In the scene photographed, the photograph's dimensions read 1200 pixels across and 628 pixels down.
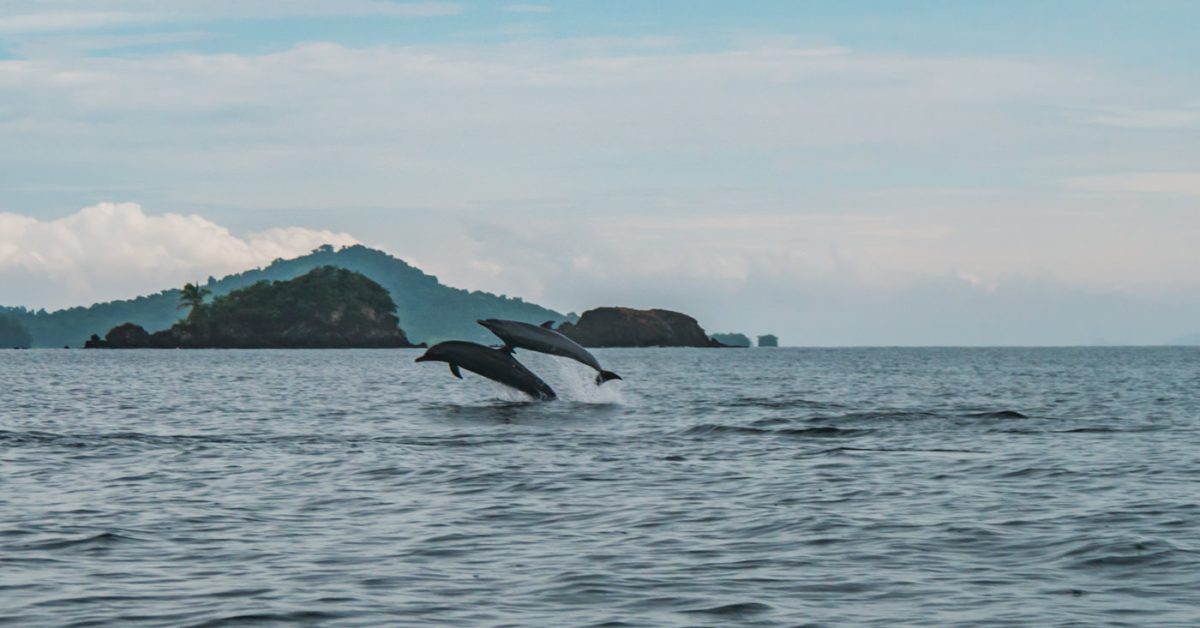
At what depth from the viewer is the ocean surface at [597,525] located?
1205cm

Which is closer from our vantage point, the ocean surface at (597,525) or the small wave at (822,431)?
the ocean surface at (597,525)

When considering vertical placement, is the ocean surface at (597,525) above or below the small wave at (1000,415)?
below

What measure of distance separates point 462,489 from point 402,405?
26758 millimetres

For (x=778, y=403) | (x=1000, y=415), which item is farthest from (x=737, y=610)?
(x=778, y=403)

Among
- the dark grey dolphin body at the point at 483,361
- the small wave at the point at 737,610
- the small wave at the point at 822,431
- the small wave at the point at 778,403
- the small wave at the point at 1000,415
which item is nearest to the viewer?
the small wave at the point at 737,610

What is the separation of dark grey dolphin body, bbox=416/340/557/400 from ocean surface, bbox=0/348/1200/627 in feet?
14.3

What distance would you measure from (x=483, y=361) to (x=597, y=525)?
2346 centimetres

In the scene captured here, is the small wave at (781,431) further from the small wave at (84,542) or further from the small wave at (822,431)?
the small wave at (84,542)

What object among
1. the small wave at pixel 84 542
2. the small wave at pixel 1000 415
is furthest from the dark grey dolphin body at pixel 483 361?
the small wave at pixel 84 542

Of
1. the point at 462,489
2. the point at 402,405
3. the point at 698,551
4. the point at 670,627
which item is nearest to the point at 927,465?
the point at 462,489

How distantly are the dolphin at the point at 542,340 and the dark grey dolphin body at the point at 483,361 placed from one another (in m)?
1.35

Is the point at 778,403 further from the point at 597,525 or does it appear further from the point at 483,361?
the point at 597,525

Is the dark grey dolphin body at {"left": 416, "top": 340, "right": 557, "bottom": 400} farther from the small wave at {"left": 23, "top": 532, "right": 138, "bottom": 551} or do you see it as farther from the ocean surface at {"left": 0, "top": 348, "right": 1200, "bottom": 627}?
the small wave at {"left": 23, "top": 532, "right": 138, "bottom": 551}

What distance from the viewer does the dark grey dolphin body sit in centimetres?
→ 3866
